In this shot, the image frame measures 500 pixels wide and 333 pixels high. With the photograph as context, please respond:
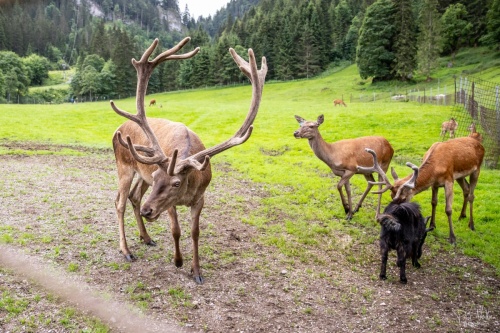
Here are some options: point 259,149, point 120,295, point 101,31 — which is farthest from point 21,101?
point 120,295

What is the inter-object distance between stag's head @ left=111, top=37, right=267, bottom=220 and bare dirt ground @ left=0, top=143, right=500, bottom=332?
1.39m

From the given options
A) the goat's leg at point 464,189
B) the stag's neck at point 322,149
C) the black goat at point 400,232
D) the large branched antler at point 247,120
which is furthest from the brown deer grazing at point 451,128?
the large branched antler at point 247,120

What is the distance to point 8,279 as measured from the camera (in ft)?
18.5

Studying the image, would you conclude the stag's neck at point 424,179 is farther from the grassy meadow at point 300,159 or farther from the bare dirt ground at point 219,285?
the bare dirt ground at point 219,285

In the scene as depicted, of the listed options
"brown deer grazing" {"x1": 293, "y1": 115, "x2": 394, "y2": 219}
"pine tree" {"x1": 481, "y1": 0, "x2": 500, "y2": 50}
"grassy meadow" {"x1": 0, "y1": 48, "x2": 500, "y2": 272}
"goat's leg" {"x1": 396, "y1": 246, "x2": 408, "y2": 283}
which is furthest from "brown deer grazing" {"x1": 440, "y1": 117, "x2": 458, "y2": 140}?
"pine tree" {"x1": 481, "y1": 0, "x2": 500, "y2": 50}

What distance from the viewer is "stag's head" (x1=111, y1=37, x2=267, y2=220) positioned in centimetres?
519

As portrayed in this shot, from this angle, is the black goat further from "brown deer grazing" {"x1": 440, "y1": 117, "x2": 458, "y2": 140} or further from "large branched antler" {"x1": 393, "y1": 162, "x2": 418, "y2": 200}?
"brown deer grazing" {"x1": 440, "y1": 117, "x2": 458, "y2": 140}

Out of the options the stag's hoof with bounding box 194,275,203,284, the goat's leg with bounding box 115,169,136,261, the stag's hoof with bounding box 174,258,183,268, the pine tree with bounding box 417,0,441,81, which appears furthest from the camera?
the pine tree with bounding box 417,0,441,81

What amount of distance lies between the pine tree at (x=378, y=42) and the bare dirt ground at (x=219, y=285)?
2079 inches

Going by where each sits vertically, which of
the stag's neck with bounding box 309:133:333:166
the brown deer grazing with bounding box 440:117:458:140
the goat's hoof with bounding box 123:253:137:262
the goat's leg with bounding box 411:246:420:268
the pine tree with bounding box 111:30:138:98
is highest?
the pine tree with bounding box 111:30:138:98

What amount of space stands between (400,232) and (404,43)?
53023 mm

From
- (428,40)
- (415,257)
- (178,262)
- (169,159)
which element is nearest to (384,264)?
(415,257)

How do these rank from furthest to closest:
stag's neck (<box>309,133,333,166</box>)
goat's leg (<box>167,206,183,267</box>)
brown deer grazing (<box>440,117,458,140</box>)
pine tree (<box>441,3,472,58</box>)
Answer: pine tree (<box>441,3,472,58</box>) → brown deer grazing (<box>440,117,458,140</box>) → stag's neck (<box>309,133,333,166</box>) → goat's leg (<box>167,206,183,267</box>)

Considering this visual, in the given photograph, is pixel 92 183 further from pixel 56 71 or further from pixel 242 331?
pixel 56 71
